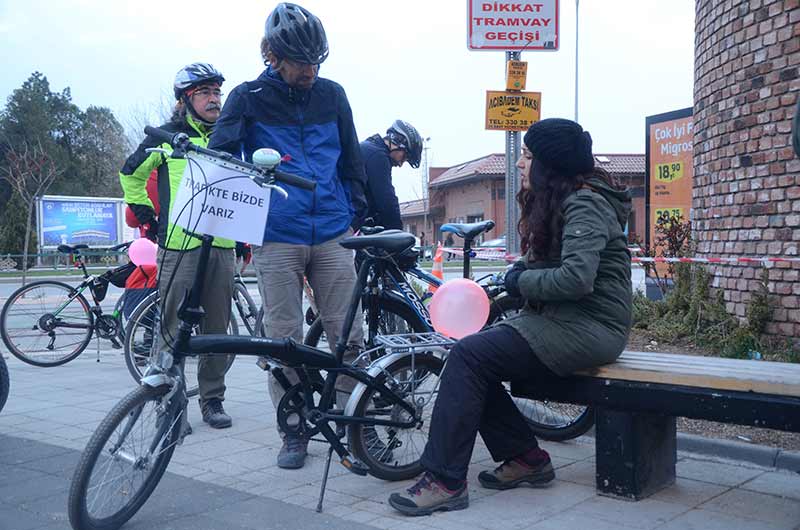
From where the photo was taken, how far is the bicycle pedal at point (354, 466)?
4.12 metres

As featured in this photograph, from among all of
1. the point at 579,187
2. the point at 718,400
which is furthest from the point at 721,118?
the point at 718,400

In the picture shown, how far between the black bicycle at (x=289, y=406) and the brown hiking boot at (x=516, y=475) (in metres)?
0.41

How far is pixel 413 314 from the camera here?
5344 millimetres

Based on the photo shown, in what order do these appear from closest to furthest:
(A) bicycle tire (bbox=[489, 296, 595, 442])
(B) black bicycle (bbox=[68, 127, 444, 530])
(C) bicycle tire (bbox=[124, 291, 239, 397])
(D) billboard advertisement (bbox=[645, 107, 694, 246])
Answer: (B) black bicycle (bbox=[68, 127, 444, 530]) → (A) bicycle tire (bbox=[489, 296, 595, 442]) → (C) bicycle tire (bbox=[124, 291, 239, 397]) → (D) billboard advertisement (bbox=[645, 107, 694, 246])

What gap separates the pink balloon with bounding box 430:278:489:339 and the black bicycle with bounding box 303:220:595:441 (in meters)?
0.49

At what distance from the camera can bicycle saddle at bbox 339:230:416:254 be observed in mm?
4246

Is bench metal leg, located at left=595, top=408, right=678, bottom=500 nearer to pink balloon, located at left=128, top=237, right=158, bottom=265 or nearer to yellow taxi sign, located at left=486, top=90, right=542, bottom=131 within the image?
yellow taxi sign, located at left=486, top=90, right=542, bottom=131

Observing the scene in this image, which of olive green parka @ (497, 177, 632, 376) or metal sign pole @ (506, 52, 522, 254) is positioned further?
metal sign pole @ (506, 52, 522, 254)

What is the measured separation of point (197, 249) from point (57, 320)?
3.57 metres

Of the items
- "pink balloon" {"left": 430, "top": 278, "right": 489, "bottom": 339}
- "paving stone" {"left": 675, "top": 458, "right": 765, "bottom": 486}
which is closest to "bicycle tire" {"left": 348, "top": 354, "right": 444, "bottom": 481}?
"pink balloon" {"left": 430, "top": 278, "right": 489, "bottom": 339}

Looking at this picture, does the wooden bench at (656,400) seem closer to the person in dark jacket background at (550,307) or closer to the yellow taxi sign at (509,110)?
the person in dark jacket background at (550,307)

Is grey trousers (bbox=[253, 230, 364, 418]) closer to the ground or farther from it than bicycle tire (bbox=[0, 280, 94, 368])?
farther from it

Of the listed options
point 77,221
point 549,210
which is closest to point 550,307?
point 549,210

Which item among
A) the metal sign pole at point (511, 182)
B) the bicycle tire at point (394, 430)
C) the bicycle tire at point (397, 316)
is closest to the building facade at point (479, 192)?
the metal sign pole at point (511, 182)
